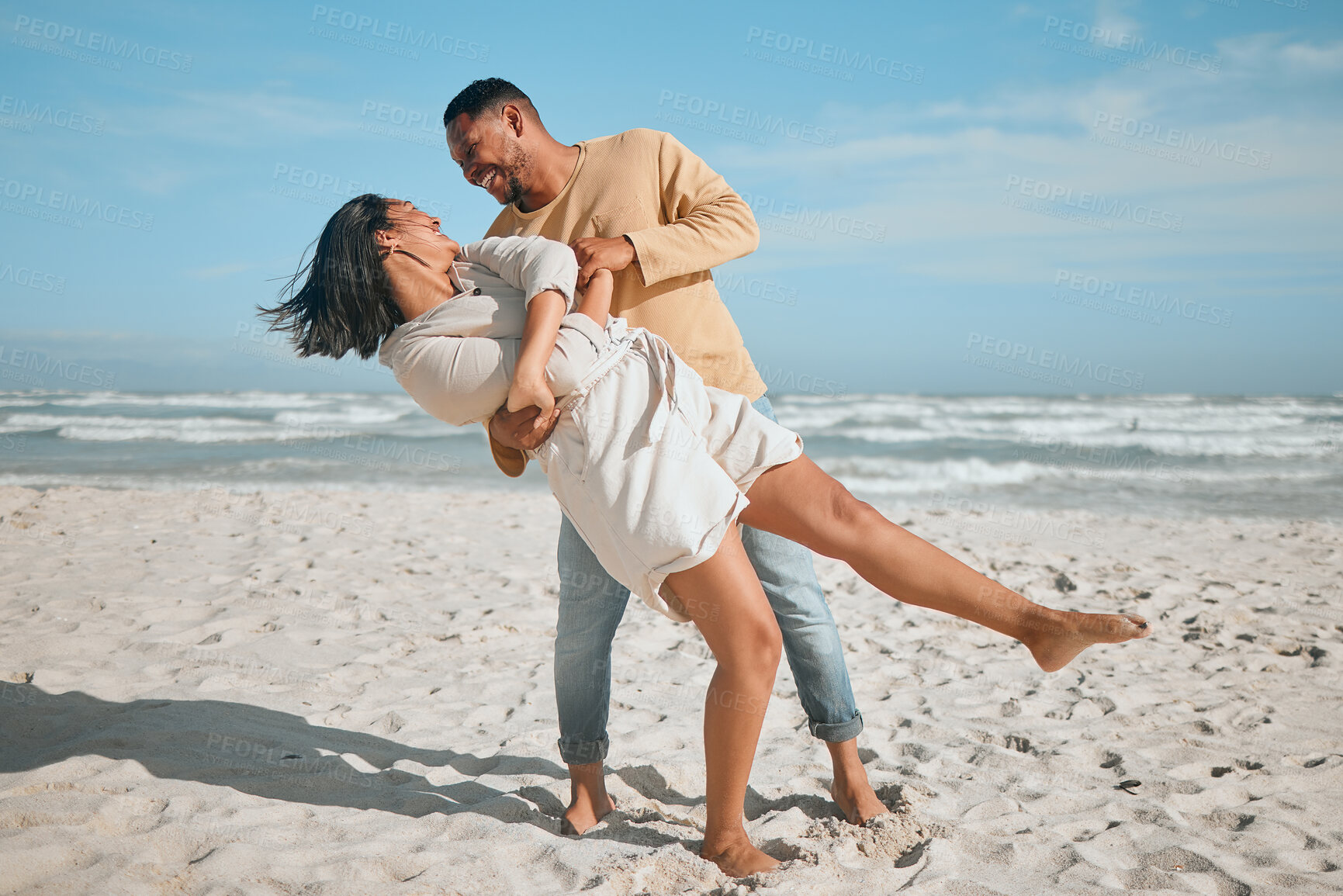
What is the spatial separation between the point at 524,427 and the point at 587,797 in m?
1.29

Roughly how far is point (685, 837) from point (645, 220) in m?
1.78

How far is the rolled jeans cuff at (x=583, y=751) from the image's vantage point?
2455mm

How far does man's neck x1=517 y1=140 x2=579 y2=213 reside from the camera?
2.25m

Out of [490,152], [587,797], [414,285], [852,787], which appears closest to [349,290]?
[414,285]

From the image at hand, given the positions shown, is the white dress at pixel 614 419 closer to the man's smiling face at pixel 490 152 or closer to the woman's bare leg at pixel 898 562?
the woman's bare leg at pixel 898 562

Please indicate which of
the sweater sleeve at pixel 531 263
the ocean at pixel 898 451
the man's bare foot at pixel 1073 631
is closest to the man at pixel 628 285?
the sweater sleeve at pixel 531 263

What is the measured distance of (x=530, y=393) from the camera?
68.1 inches

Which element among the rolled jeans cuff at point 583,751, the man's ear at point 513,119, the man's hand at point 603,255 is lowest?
the rolled jeans cuff at point 583,751

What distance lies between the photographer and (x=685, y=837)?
2.36 m

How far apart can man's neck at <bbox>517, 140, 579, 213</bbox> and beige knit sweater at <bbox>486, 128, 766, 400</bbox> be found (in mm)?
17

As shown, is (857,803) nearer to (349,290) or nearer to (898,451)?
(349,290)

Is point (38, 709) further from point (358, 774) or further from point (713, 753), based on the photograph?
point (713, 753)

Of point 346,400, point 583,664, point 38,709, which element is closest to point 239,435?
point 346,400

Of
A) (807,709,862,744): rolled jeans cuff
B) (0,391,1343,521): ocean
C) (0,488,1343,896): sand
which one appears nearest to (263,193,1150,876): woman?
(807,709,862,744): rolled jeans cuff
